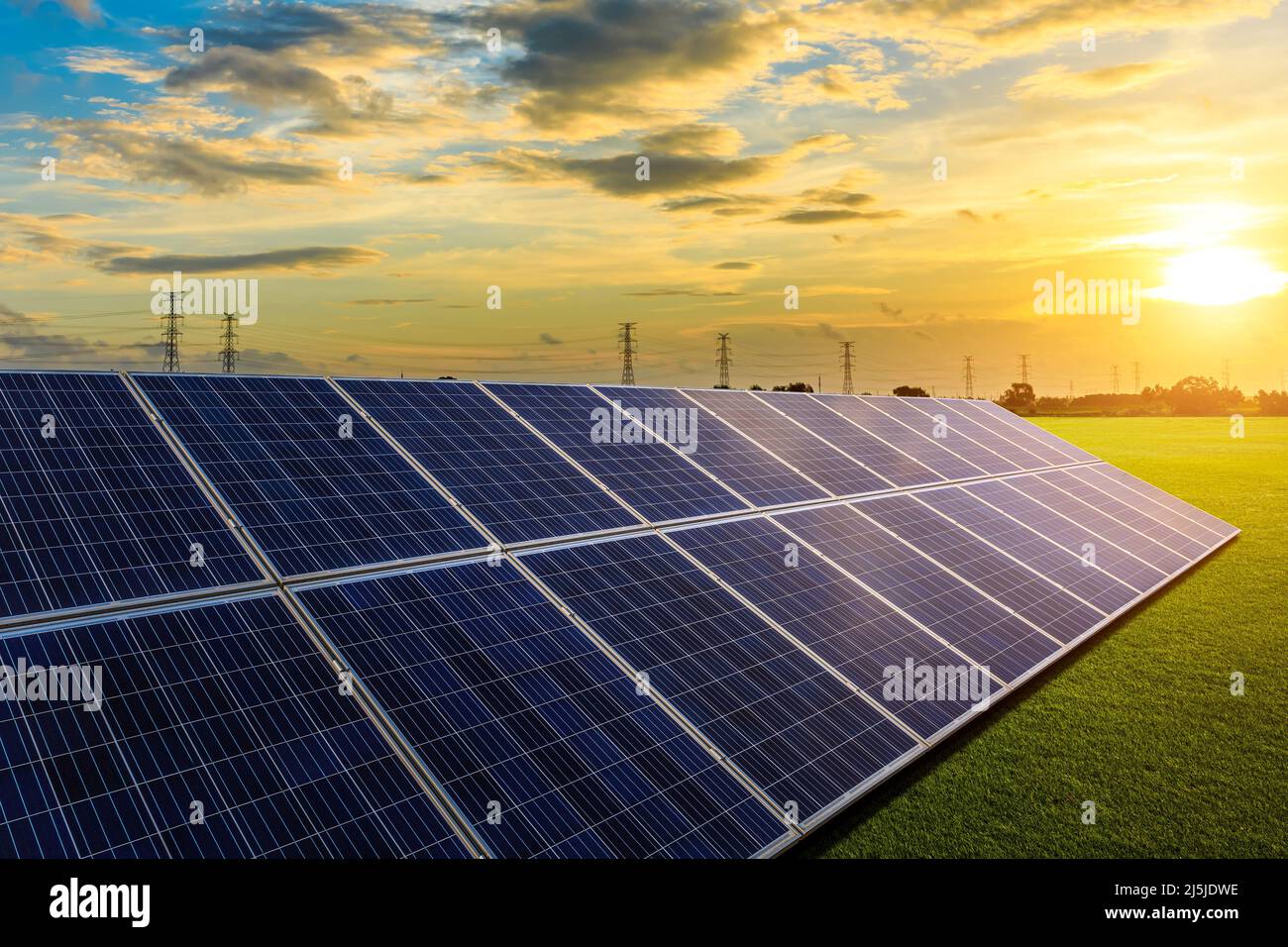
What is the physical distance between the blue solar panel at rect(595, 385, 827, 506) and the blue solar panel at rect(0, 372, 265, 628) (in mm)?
9445

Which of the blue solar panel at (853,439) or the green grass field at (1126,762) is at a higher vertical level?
the blue solar panel at (853,439)

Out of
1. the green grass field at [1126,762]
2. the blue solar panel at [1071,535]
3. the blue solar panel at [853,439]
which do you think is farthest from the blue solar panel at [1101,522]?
the blue solar panel at [853,439]

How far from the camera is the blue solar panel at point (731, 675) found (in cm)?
952

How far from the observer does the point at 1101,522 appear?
2408 centimetres

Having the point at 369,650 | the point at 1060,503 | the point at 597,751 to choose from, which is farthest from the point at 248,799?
the point at 1060,503

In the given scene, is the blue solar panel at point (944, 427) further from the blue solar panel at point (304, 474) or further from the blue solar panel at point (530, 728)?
the blue solar panel at point (530, 728)

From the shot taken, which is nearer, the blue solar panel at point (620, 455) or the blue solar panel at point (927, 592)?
the blue solar panel at point (927, 592)

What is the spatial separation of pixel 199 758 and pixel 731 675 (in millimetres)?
6032

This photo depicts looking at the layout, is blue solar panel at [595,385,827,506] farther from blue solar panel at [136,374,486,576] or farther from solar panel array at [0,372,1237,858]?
blue solar panel at [136,374,486,576]

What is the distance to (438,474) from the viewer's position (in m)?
12.6

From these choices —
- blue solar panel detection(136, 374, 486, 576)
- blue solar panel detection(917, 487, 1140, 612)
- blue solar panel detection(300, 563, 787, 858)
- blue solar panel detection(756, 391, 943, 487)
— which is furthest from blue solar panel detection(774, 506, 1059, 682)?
blue solar panel detection(136, 374, 486, 576)

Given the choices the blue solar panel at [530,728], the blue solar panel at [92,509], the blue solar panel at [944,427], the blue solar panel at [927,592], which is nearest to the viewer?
the blue solar panel at [530,728]

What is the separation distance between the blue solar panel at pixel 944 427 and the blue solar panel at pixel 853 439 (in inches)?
145
